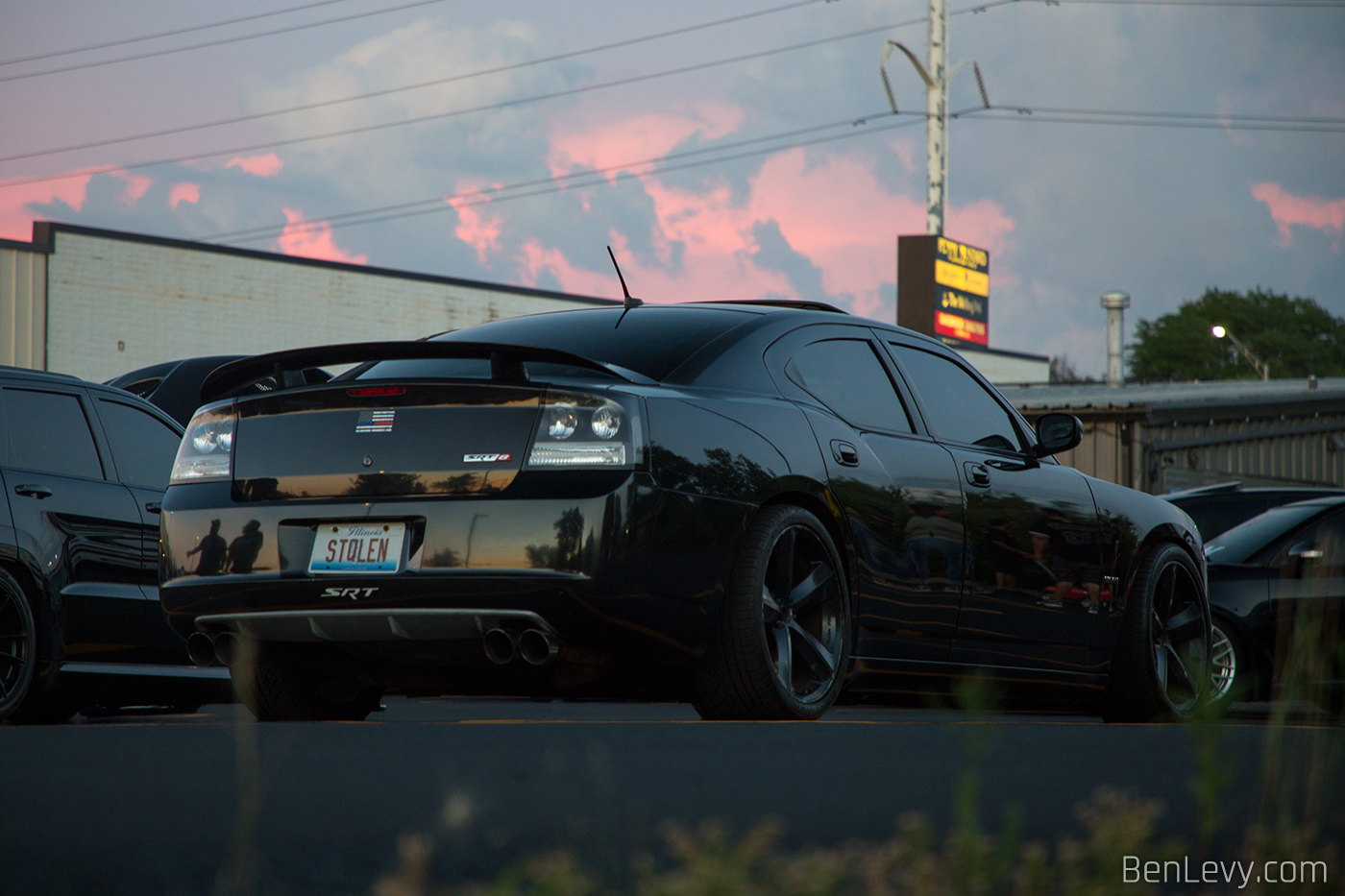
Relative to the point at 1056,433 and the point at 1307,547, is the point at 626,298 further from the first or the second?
the point at 1307,547

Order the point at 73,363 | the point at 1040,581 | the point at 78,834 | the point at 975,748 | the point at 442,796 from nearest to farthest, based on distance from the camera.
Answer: the point at 975,748, the point at 78,834, the point at 442,796, the point at 1040,581, the point at 73,363

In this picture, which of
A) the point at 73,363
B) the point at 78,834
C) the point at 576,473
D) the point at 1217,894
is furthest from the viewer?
the point at 73,363

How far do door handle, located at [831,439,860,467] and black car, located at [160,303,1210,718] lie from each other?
11mm

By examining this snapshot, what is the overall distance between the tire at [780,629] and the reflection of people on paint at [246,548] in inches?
56.1

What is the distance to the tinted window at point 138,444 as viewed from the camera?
7.35 m

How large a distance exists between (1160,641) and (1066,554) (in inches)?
38.1

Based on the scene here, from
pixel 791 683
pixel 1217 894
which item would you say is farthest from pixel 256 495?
pixel 1217 894

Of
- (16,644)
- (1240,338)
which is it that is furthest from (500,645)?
(1240,338)

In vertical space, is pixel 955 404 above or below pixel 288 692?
above

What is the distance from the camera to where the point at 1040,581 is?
6.22m

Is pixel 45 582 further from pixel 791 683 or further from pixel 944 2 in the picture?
pixel 944 2

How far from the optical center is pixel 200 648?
205 inches

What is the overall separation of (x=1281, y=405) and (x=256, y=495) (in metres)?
31.3

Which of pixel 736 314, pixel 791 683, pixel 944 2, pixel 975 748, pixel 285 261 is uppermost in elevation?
pixel 944 2
